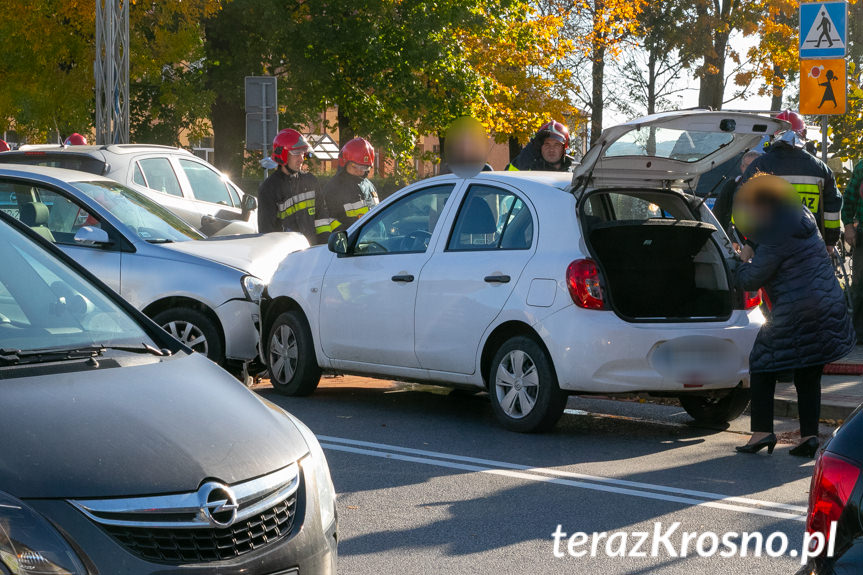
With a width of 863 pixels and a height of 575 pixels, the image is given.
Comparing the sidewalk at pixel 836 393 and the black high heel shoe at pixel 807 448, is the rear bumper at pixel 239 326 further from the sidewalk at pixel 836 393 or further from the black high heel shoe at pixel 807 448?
the black high heel shoe at pixel 807 448

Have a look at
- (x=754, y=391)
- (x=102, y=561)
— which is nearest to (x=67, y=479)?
(x=102, y=561)

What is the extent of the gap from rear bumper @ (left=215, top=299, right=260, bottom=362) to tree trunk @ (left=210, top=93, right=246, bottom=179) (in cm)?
2033

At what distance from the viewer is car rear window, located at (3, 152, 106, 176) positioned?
13.1m

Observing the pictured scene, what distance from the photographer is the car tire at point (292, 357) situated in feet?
31.0

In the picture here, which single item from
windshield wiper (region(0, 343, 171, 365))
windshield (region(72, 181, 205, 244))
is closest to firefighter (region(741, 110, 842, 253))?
windshield (region(72, 181, 205, 244))

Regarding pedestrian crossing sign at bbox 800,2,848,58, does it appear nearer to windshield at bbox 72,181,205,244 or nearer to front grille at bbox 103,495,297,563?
windshield at bbox 72,181,205,244

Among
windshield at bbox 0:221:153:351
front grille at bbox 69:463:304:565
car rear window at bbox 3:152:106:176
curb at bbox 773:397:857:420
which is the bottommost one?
curb at bbox 773:397:857:420

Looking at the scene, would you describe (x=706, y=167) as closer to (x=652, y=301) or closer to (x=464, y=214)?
(x=652, y=301)

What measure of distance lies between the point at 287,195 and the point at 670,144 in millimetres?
4767

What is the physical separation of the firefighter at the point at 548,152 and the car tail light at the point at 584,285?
431 centimetres

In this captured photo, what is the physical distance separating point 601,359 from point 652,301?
2.60 ft

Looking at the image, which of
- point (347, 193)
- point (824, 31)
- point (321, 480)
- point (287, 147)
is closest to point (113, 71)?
point (287, 147)

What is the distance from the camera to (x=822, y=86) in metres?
11.4

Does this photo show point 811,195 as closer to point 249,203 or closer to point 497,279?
point 497,279
